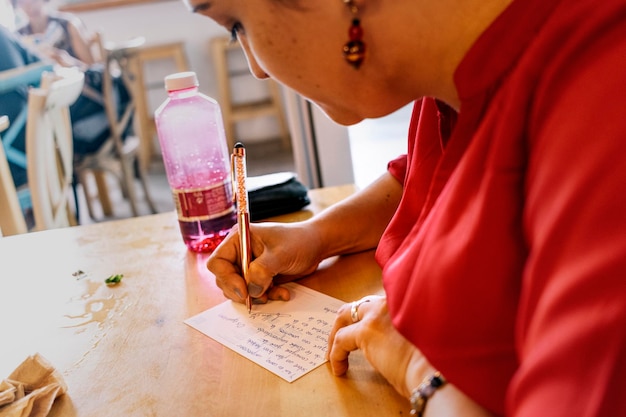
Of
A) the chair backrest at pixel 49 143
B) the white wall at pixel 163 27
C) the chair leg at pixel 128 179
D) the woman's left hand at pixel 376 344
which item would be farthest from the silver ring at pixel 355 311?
the white wall at pixel 163 27

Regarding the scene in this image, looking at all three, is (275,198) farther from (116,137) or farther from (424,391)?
(116,137)

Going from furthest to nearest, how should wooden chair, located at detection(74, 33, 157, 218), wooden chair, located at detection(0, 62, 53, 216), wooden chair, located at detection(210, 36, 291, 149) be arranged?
1. wooden chair, located at detection(210, 36, 291, 149)
2. wooden chair, located at detection(74, 33, 157, 218)
3. wooden chair, located at detection(0, 62, 53, 216)

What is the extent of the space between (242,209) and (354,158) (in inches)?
50.8

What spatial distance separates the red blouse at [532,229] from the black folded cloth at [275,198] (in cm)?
57

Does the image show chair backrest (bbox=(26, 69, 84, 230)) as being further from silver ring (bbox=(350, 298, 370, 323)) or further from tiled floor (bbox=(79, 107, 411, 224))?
silver ring (bbox=(350, 298, 370, 323))

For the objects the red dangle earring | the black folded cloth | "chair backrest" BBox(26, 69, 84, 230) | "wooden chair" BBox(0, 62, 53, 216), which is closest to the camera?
the red dangle earring

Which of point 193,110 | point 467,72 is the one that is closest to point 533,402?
point 467,72

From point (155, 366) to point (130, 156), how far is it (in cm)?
312

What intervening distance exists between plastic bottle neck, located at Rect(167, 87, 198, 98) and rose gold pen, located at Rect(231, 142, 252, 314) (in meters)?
0.16

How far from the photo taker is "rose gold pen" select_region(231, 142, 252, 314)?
0.85 meters

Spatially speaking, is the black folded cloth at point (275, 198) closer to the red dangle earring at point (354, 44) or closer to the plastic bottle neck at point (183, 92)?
the plastic bottle neck at point (183, 92)

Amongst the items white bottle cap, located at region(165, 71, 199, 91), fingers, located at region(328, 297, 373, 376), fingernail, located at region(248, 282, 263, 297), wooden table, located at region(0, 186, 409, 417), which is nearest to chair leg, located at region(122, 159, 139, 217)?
wooden table, located at region(0, 186, 409, 417)

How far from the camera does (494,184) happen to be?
45 centimetres

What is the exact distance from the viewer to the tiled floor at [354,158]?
2070mm
